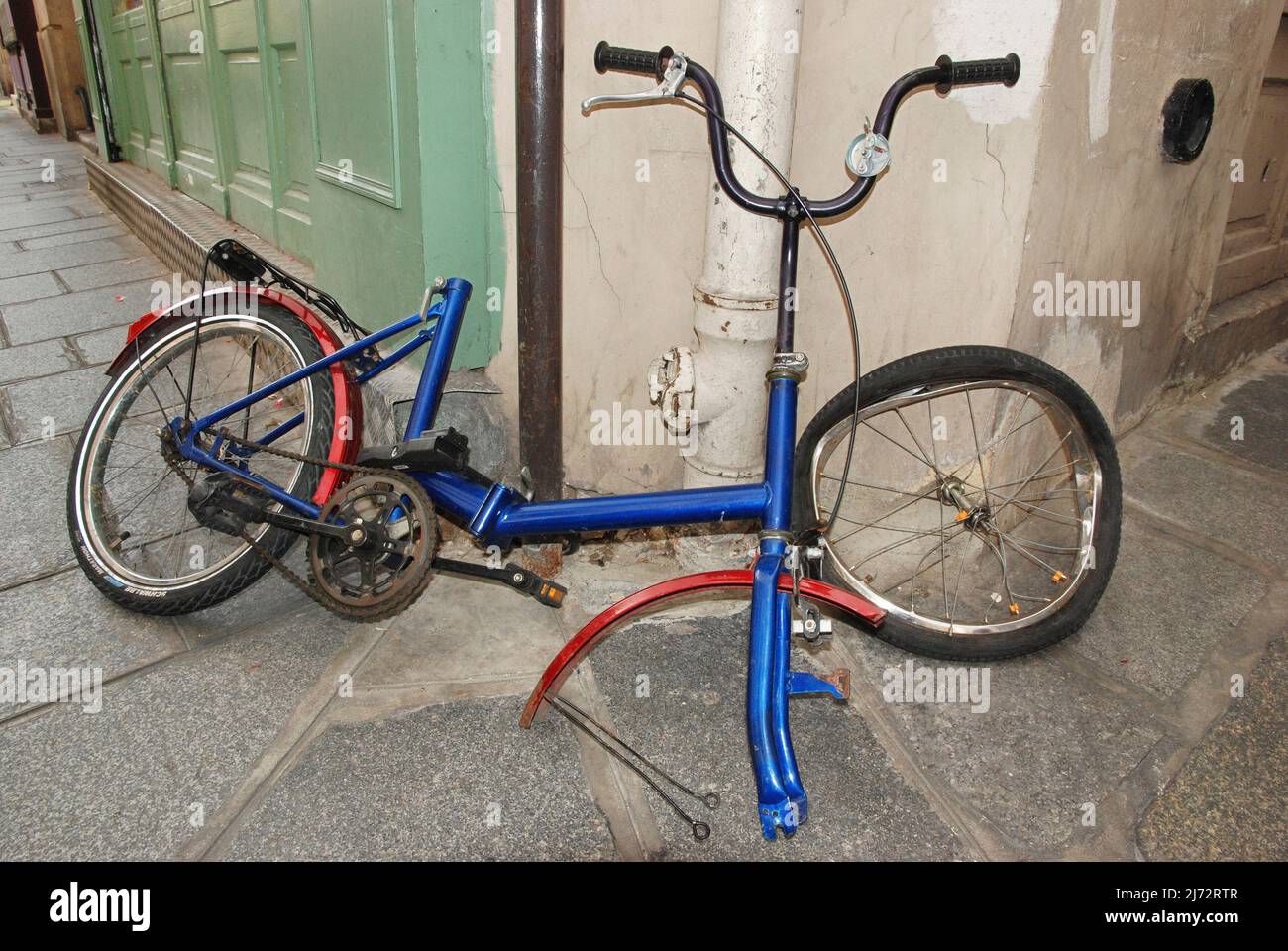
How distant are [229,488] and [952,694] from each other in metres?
2.21

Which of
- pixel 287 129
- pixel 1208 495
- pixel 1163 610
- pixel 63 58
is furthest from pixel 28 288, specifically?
pixel 63 58

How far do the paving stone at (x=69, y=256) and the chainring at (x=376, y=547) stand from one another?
561 centimetres

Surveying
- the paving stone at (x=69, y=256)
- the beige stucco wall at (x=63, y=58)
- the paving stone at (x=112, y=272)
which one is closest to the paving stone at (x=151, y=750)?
the paving stone at (x=112, y=272)

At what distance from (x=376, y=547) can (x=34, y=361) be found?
3484 millimetres

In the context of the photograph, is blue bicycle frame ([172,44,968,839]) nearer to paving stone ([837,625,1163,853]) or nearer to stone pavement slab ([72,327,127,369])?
paving stone ([837,625,1163,853])

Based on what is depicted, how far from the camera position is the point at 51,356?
482 cm

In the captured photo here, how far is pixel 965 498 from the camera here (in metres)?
2.60

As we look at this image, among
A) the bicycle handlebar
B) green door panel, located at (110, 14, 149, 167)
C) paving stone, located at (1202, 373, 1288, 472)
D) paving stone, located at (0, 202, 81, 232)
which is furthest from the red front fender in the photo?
green door panel, located at (110, 14, 149, 167)

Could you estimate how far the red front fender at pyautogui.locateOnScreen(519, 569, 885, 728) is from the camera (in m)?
2.06

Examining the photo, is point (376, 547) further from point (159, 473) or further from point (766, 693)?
point (159, 473)

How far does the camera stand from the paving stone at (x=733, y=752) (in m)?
2.01

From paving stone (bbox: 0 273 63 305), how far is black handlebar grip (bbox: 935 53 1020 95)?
6.08 meters
